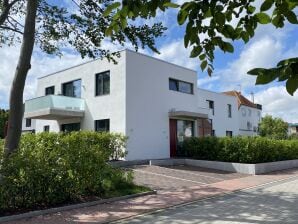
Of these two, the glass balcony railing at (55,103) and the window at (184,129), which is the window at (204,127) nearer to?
the window at (184,129)

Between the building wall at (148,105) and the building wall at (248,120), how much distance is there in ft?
86.2

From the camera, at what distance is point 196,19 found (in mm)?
2756

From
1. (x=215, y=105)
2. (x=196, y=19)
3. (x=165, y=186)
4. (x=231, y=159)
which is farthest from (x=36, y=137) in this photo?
(x=215, y=105)

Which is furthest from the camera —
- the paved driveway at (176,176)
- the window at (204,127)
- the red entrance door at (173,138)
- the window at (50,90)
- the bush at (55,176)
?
the window at (204,127)

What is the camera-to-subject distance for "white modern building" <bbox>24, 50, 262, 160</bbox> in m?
22.6

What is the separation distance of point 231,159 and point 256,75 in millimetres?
20274

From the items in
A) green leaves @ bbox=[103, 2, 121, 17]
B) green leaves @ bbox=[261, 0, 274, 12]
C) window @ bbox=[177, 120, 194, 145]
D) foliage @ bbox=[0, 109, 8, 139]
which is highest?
foliage @ bbox=[0, 109, 8, 139]

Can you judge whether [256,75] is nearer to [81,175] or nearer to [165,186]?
[81,175]

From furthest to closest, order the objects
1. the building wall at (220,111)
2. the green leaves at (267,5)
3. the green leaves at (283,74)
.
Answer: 1. the building wall at (220,111)
2. the green leaves at (267,5)
3. the green leaves at (283,74)

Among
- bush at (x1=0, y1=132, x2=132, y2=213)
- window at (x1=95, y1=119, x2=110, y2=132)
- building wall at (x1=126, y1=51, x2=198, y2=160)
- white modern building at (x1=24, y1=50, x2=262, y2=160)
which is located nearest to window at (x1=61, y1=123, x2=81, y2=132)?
white modern building at (x1=24, y1=50, x2=262, y2=160)

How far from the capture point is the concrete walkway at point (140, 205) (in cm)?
912

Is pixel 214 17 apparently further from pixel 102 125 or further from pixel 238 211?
pixel 102 125

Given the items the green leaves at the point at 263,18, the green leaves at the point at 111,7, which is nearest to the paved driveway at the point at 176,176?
the green leaves at the point at 111,7

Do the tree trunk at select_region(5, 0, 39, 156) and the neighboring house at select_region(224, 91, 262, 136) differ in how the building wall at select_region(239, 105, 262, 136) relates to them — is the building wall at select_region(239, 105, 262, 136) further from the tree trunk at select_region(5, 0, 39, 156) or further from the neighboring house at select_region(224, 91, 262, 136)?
the tree trunk at select_region(5, 0, 39, 156)
